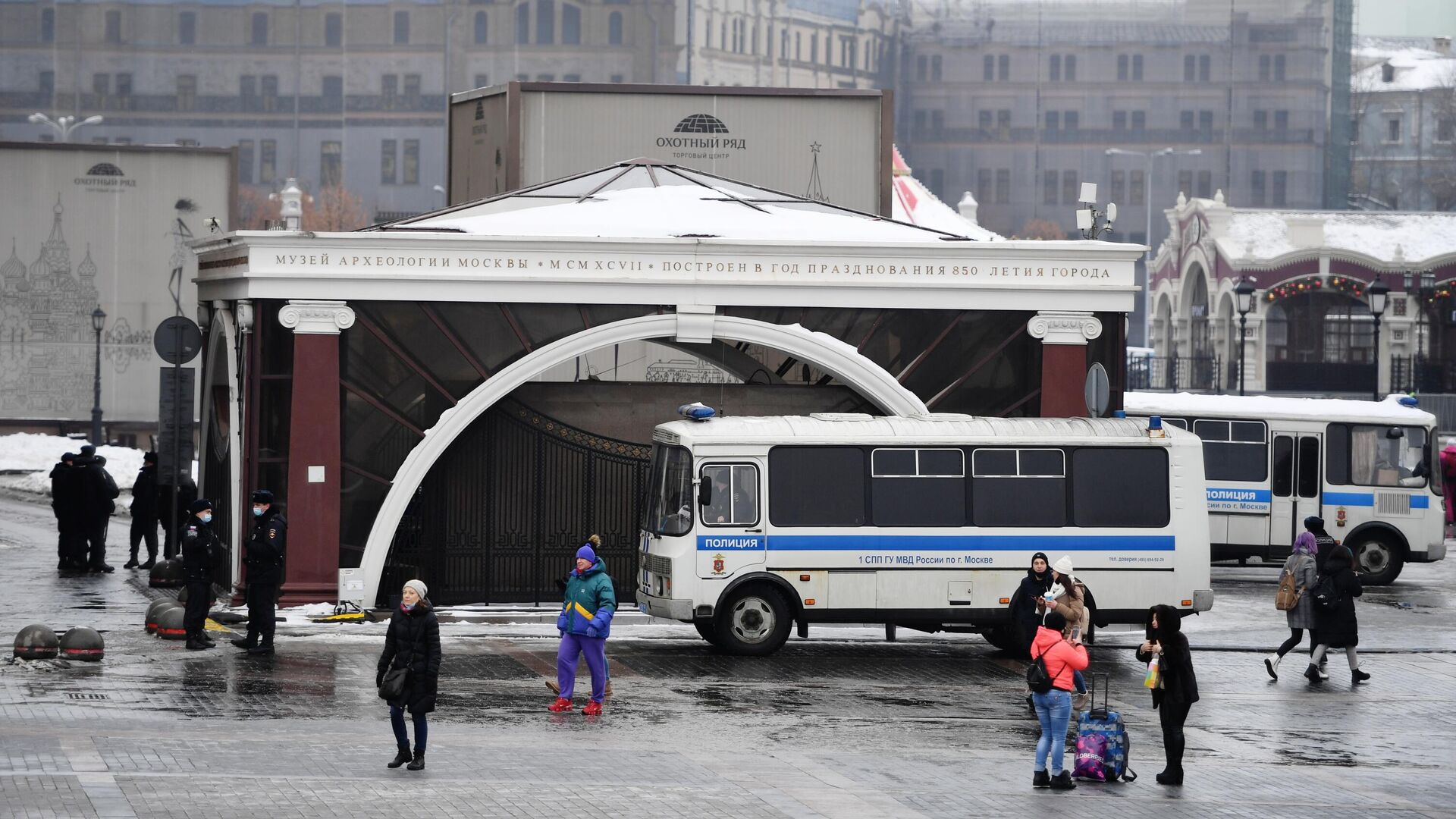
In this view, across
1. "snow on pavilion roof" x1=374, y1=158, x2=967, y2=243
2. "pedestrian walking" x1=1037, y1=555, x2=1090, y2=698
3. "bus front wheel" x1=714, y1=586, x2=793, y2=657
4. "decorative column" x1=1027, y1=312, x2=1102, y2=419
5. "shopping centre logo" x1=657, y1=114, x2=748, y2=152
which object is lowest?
"bus front wheel" x1=714, y1=586, x2=793, y2=657

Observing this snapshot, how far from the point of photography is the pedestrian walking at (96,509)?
28.2 meters

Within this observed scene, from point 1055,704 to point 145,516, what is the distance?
18.1 metres

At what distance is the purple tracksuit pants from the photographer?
17125 millimetres

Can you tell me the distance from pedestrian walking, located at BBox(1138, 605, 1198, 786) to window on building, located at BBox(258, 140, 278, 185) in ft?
382

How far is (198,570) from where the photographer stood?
20.4 meters

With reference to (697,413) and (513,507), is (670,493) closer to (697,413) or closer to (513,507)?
(697,413)

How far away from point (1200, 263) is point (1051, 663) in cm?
6100

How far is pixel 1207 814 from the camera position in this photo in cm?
1352

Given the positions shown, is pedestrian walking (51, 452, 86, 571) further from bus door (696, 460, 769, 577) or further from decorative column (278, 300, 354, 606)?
bus door (696, 460, 769, 577)

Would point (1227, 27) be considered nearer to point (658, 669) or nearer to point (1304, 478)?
point (1304, 478)

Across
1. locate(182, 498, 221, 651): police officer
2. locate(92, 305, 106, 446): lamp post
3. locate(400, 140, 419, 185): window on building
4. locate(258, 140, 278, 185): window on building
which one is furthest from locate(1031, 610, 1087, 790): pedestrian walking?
locate(400, 140, 419, 185): window on building

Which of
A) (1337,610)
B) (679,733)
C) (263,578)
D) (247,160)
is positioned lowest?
(679,733)

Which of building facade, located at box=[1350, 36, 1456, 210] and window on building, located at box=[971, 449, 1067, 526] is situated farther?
building facade, located at box=[1350, 36, 1456, 210]

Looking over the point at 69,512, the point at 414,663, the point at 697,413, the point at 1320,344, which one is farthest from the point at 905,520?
the point at 1320,344
